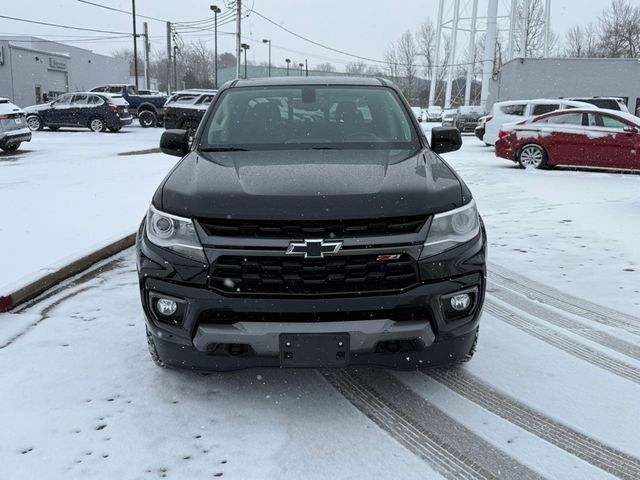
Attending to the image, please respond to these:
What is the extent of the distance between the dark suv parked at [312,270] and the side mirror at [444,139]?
1258 mm

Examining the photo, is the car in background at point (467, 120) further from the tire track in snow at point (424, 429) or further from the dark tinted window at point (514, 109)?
the tire track in snow at point (424, 429)

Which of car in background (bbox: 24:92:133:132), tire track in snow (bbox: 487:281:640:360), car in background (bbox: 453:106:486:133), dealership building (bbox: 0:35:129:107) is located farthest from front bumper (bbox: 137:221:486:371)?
dealership building (bbox: 0:35:129:107)

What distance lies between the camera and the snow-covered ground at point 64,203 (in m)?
5.70

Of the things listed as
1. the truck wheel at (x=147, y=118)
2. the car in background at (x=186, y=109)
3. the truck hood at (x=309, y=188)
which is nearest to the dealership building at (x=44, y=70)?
the truck wheel at (x=147, y=118)

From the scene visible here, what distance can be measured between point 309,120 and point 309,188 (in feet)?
4.60

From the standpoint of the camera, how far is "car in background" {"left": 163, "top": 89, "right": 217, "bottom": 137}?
22.1 metres

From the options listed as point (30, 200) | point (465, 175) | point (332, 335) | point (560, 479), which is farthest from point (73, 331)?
point (465, 175)

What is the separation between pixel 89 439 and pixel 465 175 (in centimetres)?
1166

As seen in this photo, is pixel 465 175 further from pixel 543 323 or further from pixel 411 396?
pixel 411 396

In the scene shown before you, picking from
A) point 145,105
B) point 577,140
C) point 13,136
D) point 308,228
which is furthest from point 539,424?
point 145,105

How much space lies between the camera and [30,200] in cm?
877

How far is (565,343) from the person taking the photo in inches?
155

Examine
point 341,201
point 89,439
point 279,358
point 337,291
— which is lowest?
point 89,439

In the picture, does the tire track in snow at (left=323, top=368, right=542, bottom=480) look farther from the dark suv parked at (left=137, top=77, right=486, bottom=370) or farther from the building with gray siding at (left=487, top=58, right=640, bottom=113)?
the building with gray siding at (left=487, top=58, right=640, bottom=113)
